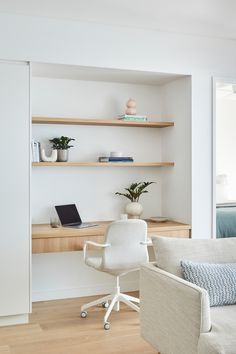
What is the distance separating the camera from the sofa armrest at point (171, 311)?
2598 mm

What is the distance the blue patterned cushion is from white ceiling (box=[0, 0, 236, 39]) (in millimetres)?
2114

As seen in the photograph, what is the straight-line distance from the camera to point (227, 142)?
4.93m

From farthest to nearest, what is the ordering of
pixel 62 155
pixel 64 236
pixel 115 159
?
1. pixel 115 159
2. pixel 62 155
3. pixel 64 236

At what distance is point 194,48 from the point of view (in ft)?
15.6

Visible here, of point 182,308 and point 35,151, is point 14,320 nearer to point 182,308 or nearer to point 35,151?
point 35,151

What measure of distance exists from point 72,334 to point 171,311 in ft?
4.18

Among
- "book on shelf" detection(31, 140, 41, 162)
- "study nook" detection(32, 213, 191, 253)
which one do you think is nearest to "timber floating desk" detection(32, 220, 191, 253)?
"study nook" detection(32, 213, 191, 253)

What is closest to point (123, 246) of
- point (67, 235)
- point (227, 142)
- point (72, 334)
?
point (67, 235)

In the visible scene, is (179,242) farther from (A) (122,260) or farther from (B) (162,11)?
(B) (162,11)

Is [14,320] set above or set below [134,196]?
below

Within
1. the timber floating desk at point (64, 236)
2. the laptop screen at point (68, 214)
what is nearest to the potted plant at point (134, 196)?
the timber floating desk at point (64, 236)

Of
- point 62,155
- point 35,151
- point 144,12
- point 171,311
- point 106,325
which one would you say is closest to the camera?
point 171,311

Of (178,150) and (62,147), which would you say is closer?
(62,147)

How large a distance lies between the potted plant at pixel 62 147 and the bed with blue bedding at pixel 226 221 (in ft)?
5.51
